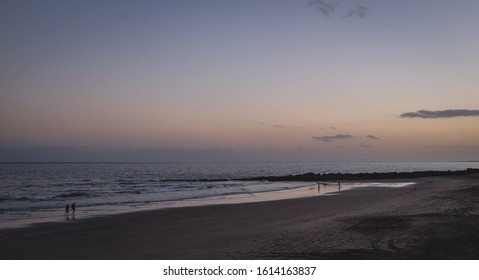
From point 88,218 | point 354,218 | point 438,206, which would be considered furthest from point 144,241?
point 438,206

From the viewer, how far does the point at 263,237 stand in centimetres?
1920

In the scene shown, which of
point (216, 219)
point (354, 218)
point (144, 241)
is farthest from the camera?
point (216, 219)

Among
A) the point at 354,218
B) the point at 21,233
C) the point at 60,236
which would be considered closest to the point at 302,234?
the point at 354,218

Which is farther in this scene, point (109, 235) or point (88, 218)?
point (88, 218)

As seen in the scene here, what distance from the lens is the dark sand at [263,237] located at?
51.3ft

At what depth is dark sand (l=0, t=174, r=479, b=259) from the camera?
15.6 m

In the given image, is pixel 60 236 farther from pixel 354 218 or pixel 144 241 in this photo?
pixel 354 218

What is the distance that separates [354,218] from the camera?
24594mm

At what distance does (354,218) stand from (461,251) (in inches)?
384

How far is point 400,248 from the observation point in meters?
15.7
